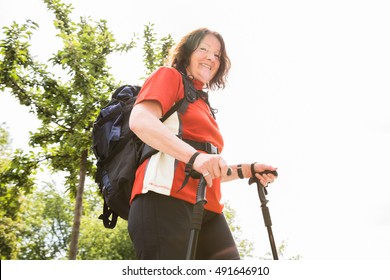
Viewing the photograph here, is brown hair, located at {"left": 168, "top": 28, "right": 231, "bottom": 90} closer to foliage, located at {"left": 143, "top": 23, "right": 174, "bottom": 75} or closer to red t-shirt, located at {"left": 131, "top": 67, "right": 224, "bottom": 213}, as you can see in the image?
red t-shirt, located at {"left": 131, "top": 67, "right": 224, "bottom": 213}

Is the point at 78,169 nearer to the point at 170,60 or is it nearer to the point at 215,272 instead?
the point at 170,60

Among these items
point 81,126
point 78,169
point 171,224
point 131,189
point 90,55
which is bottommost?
point 171,224

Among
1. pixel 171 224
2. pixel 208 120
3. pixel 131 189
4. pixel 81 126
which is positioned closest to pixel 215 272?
pixel 171 224

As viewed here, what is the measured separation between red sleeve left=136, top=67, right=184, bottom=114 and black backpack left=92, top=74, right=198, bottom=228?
5 centimetres

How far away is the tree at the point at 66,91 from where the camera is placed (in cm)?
903

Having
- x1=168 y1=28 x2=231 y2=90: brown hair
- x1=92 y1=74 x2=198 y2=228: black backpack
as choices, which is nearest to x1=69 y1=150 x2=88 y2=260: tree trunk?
x1=92 y1=74 x2=198 y2=228: black backpack

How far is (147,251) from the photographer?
6.95 feet

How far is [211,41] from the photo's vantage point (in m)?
2.90

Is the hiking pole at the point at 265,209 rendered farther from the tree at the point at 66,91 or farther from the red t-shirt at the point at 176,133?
the tree at the point at 66,91

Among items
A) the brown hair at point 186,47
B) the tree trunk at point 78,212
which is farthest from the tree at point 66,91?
the brown hair at point 186,47

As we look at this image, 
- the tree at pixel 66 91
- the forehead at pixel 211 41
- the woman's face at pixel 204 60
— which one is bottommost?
the woman's face at pixel 204 60

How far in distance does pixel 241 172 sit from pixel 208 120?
0.44m

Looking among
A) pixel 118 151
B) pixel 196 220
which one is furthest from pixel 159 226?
pixel 118 151

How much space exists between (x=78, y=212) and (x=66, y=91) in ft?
8.89
